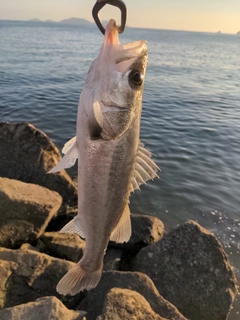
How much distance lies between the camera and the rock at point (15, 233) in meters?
7.34

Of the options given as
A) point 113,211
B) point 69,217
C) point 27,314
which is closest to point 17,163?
point 69,217

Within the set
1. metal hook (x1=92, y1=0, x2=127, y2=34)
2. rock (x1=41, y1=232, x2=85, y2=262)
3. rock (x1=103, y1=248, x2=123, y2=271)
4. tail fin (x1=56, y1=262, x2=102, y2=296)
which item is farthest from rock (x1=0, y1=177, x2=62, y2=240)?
metal hook (x1=92, y1=0, x2=127, y2=34)

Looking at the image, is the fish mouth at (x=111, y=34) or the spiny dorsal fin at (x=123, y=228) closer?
the fish mouth at (x=111, y=34)

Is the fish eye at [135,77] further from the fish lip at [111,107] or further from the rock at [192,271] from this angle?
the rock at [192,271]

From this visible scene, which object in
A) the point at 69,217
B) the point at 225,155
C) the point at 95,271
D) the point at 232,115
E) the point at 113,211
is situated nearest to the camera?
the point at 113,211

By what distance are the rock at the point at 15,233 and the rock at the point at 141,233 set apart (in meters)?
2.09

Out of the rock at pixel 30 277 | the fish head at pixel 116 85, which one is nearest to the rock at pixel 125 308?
the rock at pixel 30 277

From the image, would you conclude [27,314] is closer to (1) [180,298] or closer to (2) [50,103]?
(1) [180,298]

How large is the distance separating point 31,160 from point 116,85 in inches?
255

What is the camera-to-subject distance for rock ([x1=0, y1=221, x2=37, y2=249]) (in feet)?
24.1

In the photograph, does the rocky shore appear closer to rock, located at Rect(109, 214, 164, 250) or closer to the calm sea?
rock, located at Rect(109, 214, 164, 250)

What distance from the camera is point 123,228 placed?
Answer: 4.33 metres

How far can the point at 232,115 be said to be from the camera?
22.9 meters

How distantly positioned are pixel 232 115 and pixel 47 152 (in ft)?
55.2
